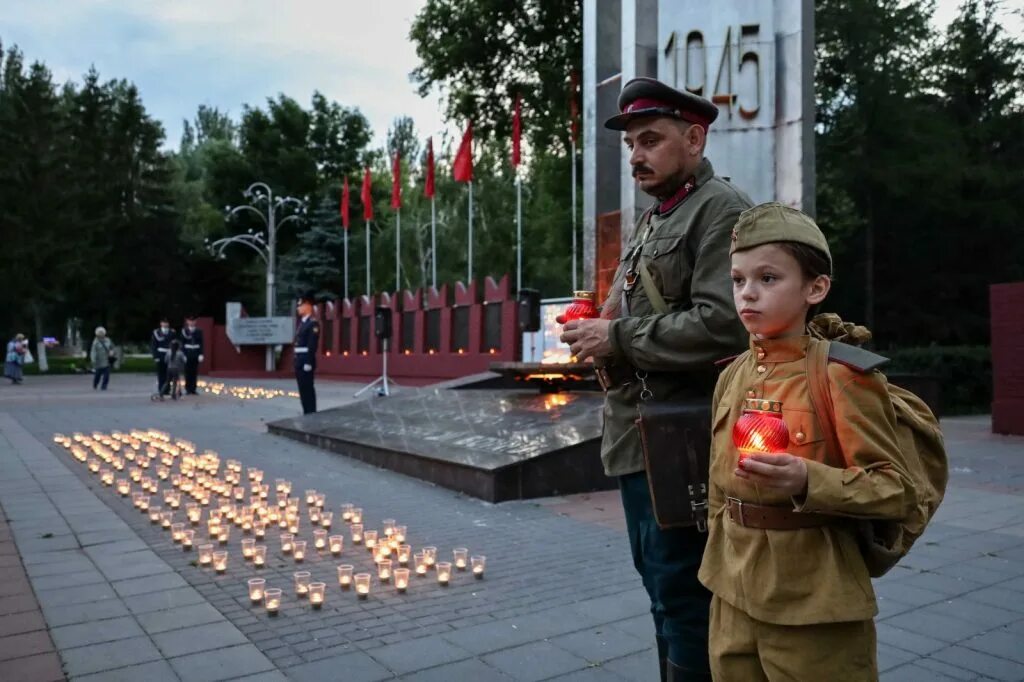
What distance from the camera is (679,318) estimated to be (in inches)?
92.0

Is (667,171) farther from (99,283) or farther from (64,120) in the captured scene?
(64,120)

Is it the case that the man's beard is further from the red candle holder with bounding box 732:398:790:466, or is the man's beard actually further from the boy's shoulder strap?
the red candle holder with bounding box 732:398:790:466

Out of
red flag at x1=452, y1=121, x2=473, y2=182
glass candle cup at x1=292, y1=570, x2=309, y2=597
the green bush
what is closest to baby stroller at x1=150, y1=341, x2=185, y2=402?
red flag at x1=452, y1=121, x2=473, y2=182

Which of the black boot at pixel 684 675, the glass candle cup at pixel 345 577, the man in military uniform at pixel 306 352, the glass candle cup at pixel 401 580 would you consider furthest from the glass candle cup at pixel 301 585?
the man in military uniform at pixel 306 352

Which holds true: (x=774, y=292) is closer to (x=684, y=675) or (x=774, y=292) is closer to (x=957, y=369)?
(x=684, y=675)

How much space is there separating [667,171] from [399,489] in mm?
6045

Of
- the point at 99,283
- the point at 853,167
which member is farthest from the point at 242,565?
the point at 99,283

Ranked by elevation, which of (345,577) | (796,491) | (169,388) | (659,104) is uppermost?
(659,104)

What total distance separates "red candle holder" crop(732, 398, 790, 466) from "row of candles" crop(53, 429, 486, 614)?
3184mm

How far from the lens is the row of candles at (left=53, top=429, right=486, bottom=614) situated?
479cm

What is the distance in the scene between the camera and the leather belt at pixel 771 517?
1.84m

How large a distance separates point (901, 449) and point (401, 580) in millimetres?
3388

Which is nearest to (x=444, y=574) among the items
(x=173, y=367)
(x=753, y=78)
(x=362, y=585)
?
(x=362, y=585)

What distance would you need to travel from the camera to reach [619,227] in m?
13.4
